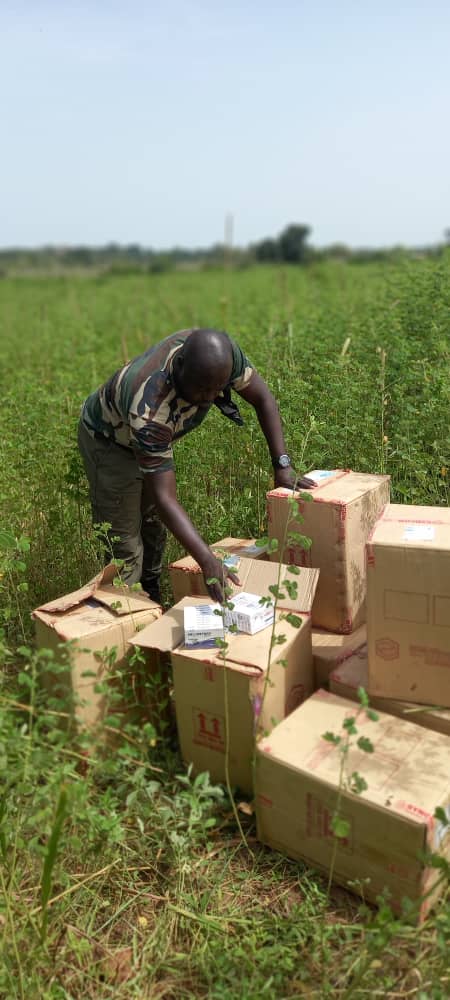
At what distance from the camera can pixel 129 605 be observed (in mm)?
2486

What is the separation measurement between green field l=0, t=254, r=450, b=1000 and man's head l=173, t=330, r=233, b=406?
0.39 m

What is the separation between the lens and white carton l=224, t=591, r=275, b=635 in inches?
88.0

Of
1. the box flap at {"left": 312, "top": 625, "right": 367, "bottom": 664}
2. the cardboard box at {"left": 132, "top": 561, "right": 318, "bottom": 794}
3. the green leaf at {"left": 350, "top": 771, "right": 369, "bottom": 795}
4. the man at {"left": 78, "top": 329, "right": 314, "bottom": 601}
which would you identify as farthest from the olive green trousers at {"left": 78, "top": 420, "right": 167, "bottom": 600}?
the green leaf at {"left": 350, "top": 771, "right": 369, "bottom": 795}

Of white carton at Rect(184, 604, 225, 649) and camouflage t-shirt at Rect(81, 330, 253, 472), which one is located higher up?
camouflage t-shirt at Rect(81, 330, 253, 472)

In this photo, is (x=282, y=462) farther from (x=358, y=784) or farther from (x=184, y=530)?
(x=358, y=784)

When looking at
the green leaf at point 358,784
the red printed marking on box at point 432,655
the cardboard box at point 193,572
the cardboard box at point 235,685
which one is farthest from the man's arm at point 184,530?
the green leaf at point 358,784

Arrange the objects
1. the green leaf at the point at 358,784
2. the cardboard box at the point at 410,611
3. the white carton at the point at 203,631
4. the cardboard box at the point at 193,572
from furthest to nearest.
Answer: the cardboard box at the point at 193,572, the white carton at the point at 203,631, the cardboard box at the point at 410,611, the green leaf at the point at 358,784

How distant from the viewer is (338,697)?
2219 mm

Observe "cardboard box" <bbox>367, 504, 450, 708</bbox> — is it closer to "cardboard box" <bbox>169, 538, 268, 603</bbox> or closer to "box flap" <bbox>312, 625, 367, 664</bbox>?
"box flap" <bbox>312, 625, 367, 664</bbox>

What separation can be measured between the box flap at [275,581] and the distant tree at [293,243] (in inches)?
1292

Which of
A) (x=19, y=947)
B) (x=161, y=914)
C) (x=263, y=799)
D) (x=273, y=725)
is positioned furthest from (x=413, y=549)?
(x=19, y=947)

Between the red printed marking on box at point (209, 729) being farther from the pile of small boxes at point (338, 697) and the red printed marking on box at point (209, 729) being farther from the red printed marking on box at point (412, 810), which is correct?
the red printed marking on box at point (412, 810)

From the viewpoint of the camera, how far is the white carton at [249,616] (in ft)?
7.33

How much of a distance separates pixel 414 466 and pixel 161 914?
1.93 m
